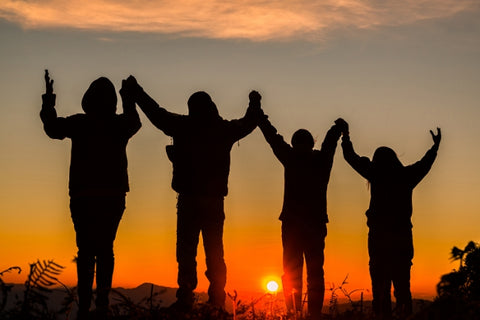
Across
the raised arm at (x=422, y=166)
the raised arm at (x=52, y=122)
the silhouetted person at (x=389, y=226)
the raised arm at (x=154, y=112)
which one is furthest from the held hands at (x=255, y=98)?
the raised arm at (x=52, y=122)

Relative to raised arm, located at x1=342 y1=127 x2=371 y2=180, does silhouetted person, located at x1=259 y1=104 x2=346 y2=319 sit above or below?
below

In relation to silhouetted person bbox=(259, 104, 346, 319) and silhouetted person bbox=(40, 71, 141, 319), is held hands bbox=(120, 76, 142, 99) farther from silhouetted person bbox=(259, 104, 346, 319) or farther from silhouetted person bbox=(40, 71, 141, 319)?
silhouetted person bbox=(259, 104, 346, 319)

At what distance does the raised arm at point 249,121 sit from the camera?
11.3m

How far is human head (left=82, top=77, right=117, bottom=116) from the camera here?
9891 mm

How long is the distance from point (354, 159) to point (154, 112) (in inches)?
144

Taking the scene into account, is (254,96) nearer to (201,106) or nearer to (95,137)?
(201,106)

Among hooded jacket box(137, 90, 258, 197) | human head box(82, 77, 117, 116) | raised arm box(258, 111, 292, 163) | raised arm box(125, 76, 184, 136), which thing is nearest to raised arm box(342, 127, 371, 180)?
raised arm box(258, 111, 292, 163)

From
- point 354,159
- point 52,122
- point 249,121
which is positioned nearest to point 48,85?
point 52,122

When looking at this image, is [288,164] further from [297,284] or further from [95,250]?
[95,250]

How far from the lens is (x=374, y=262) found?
1226 centimetres

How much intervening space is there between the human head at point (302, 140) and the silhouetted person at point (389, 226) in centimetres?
119

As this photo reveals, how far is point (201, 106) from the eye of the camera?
433 inches

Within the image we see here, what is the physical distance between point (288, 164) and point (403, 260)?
2.50 m

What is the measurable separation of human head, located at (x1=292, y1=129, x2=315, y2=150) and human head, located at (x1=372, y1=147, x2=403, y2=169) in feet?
3.79
